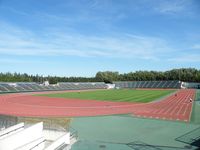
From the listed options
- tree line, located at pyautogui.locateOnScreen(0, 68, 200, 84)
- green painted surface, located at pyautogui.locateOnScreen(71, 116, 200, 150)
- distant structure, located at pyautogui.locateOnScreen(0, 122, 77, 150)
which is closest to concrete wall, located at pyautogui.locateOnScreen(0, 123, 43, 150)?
distant structure, located at pyautogui.locateOnScreen(0, 122, 77, 150)

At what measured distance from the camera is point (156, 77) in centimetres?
10144

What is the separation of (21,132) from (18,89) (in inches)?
2005

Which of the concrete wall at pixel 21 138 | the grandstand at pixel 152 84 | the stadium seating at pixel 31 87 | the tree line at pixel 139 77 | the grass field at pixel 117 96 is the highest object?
the tree line at pixel 139 77

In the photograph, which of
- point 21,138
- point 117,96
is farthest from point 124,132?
point 117,96

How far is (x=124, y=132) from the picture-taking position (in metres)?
18.8

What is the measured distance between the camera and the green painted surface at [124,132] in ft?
50.9

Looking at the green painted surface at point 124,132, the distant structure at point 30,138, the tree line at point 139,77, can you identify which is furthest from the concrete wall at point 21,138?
the tree line at point 139,77

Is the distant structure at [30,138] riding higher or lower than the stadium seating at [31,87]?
lower

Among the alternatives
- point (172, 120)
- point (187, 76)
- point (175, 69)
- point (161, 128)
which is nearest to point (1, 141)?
point (161, 128)

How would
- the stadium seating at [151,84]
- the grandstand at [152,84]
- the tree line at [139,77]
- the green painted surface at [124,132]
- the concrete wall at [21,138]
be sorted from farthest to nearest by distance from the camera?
the tree line at [139,77]
the stadium seating at [151,84]
the grandstand at [152,84]
the green painted surface at [124,132]
the concrete wall at [21,138]

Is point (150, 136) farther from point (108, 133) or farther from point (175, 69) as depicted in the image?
point (175, 69)

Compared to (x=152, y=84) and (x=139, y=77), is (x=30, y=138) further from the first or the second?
(x=139, y=77)

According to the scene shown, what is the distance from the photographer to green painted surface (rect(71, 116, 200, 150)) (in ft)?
50.9

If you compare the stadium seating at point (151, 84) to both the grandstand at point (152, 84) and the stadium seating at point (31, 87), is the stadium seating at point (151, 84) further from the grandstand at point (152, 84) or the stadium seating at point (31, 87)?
the stadium seating at point (31, 87)
